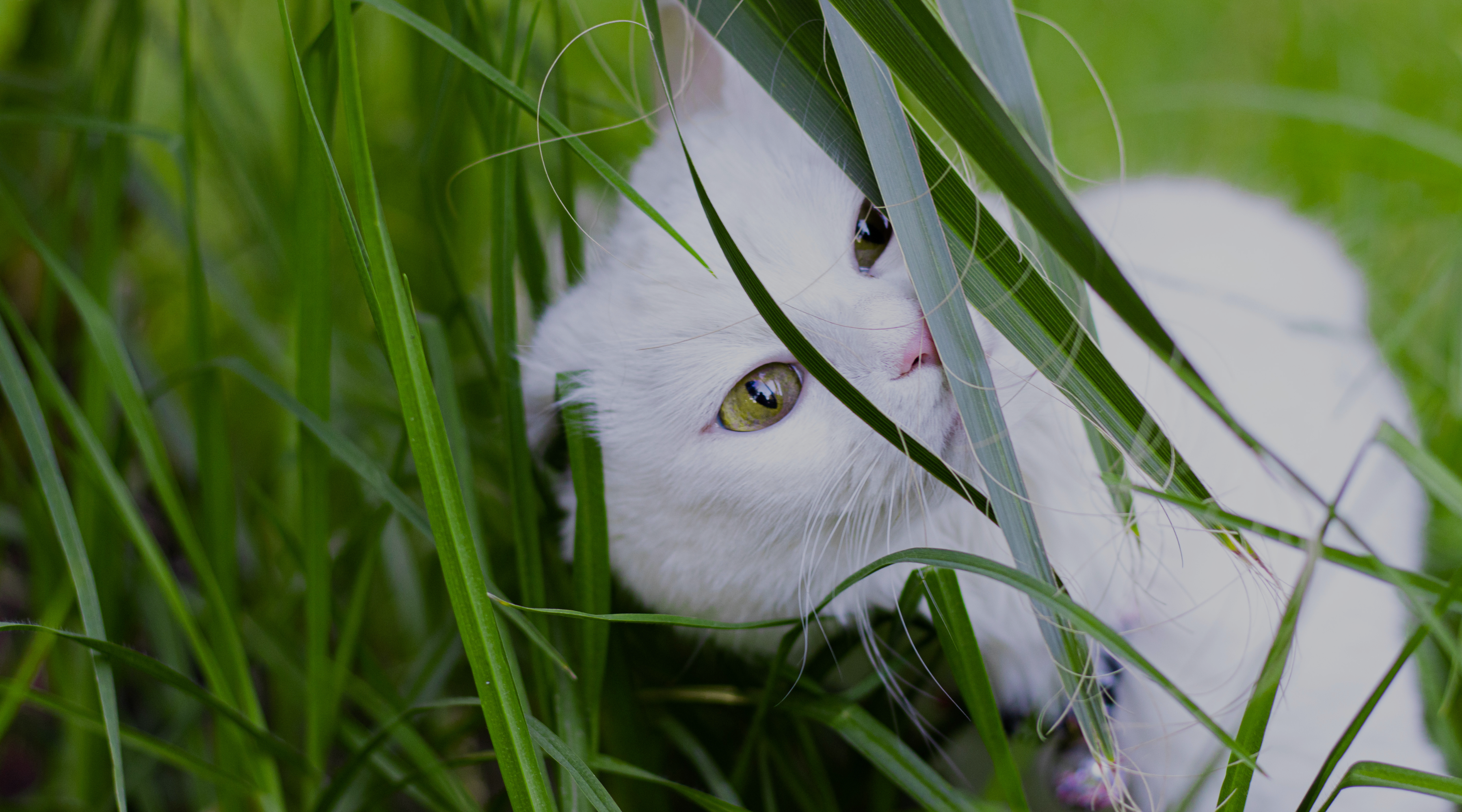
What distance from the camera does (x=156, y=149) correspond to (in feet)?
6.36

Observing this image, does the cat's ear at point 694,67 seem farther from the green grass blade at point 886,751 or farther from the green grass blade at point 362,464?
the green grass blade at point 886,751

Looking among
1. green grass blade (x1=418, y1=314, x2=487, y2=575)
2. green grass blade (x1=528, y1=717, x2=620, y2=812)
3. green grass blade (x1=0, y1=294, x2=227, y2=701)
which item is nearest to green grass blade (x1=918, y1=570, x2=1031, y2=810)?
green grass blade (x1=528, y1=717, x2=620, y2=812)

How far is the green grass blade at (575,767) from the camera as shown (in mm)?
595

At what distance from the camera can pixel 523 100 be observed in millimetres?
624

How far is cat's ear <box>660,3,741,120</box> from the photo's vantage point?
834 mm

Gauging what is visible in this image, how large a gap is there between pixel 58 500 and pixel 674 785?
2.06 feet

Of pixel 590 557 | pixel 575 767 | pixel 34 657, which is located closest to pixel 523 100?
pixel 590 557

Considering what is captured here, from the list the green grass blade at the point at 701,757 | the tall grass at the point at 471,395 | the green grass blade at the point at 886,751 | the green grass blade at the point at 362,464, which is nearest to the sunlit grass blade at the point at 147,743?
the tall grass at the point at 471,395

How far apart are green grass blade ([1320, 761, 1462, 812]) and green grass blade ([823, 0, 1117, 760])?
155 millimetres

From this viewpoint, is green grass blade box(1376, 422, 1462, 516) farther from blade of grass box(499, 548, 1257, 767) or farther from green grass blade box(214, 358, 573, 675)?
green grass blade box(214, 358, 573, 675)

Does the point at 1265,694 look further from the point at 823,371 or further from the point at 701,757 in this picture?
the point at 701,757

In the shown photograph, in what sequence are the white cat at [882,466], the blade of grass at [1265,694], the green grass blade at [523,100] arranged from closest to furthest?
the blade of grass at [1265,694], the green grass blade at [523,100], the white cat at [882,466]

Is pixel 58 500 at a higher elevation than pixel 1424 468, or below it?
below

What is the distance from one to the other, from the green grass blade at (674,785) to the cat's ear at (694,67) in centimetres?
64
